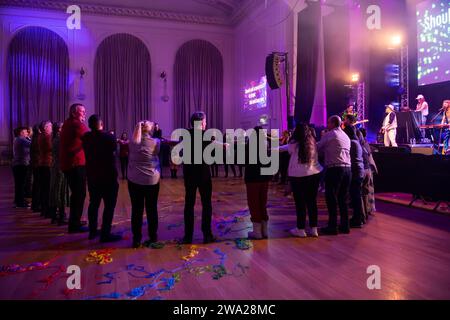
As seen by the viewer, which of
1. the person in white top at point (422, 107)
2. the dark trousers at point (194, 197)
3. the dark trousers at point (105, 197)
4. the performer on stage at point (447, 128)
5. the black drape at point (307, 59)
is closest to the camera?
the dark trousers at point (194, 197)

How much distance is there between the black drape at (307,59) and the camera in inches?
442

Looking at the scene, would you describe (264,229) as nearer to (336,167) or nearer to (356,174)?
(336,167)

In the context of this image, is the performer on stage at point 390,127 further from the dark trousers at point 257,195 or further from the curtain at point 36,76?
the curtain at point 36,76

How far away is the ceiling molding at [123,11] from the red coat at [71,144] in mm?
11796

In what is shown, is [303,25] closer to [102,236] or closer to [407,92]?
[407,92]

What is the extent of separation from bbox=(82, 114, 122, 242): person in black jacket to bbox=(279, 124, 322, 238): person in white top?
6.45 ft

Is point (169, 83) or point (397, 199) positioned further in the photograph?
point (169, 83)

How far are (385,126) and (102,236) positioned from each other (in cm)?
798

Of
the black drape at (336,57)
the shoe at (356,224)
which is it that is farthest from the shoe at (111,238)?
the black drape at (336,57)

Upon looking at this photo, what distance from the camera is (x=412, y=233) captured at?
4352mm

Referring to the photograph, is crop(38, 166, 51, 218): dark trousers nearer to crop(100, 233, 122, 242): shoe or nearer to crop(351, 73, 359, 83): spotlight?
crop(100, 233, 122, 242): shoe

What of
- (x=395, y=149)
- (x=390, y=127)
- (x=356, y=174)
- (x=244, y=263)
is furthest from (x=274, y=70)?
(x=244, y=263)

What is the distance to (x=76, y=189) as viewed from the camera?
4336mm

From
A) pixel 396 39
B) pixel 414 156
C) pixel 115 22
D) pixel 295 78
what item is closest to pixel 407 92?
pixel 396 39
